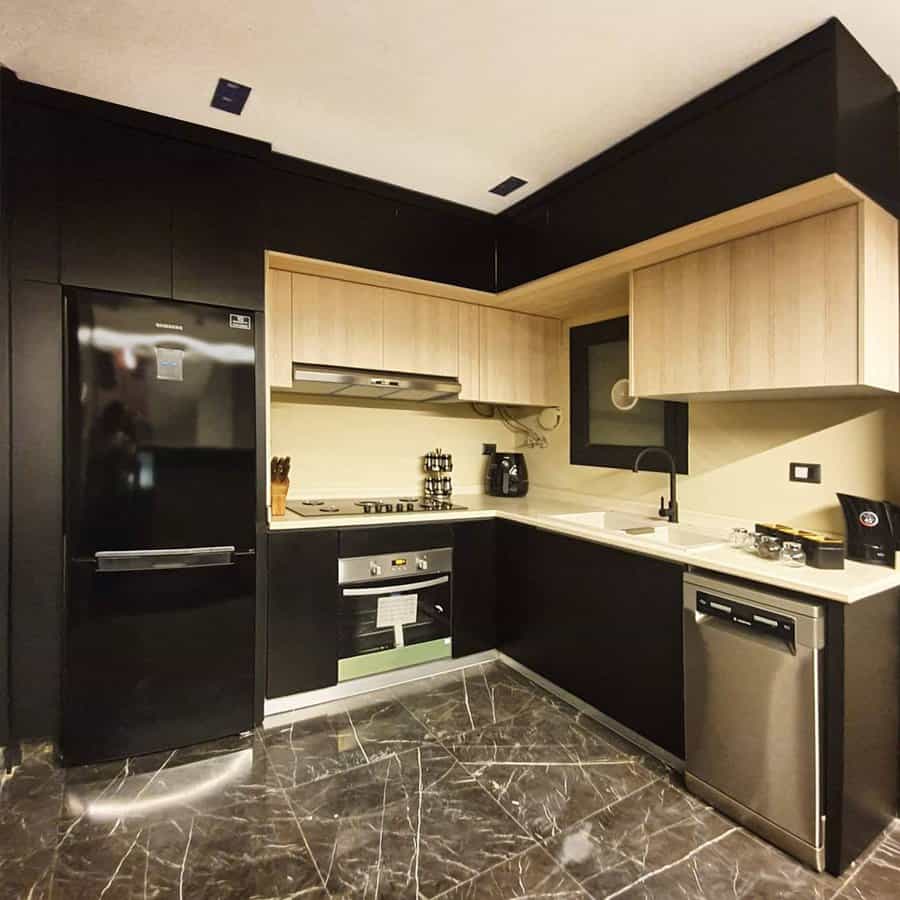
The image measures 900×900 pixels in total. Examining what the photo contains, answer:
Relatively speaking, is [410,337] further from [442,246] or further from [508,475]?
[508,475]

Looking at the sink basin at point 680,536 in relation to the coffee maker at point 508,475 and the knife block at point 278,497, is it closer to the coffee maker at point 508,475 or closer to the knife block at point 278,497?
the coffee maker at point 508,475

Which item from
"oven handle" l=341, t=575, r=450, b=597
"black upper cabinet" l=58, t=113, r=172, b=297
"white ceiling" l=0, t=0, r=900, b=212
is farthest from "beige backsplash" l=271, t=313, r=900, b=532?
"white ceiling" l=0, t=0, r=900, b=212

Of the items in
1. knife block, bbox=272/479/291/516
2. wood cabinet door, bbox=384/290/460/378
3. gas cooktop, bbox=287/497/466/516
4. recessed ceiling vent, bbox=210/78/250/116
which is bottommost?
gas cooktop, bbox=287/497/466/516

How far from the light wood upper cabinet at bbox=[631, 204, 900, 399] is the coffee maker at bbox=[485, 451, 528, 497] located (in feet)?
4.38

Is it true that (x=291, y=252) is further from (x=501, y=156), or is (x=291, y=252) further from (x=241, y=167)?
(x=501, y=156)

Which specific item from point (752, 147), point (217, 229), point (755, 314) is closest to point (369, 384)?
point (217, 229)

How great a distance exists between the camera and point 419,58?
1772 millimetres

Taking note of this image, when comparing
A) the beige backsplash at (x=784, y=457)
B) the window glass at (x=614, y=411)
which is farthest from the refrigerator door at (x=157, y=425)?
the beige backsplash at (x=784, y=457)

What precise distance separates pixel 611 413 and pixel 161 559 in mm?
2449

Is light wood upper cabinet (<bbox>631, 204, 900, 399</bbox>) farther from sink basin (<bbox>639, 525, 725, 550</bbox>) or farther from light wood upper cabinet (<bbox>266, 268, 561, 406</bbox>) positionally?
light wood upper cabinet (<bbox>266, 268, 561, 406</bbox>)

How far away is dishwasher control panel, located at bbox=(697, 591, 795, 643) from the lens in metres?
1.59

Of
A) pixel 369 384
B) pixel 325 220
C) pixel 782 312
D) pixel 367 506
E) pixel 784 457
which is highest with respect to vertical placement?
pixel 325 220

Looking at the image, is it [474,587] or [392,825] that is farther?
[474,587]

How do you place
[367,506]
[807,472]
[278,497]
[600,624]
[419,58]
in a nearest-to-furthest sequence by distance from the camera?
[419,58]
[807,472]
[600,624]
[278,497]
[367,506]
